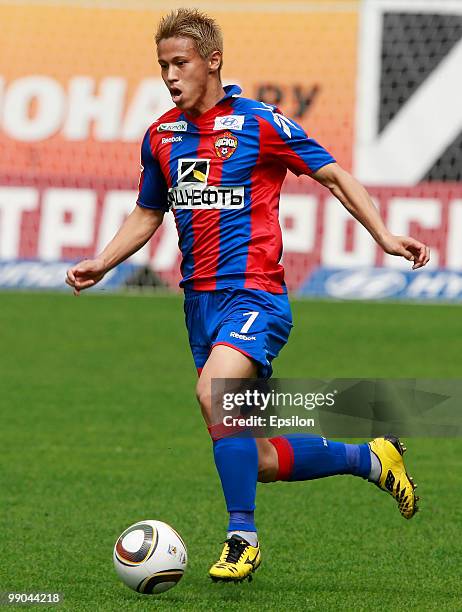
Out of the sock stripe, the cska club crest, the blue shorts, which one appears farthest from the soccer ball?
the cska club crest

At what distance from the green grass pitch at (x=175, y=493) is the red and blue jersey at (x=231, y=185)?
3.83ft

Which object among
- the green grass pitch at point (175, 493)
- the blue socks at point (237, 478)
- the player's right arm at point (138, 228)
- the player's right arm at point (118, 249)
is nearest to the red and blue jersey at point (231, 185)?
the player's right arm at point (138, 228)

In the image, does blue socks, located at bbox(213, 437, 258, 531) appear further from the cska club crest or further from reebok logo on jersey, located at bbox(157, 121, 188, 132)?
reebok logo on jersey, located at bbox(157, 121, 188, 132)

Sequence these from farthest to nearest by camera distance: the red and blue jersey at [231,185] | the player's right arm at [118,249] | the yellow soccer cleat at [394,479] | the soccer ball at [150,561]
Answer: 1. the yellow soccer cleat at [394,479]
2. the player's right arm at [118,249]
3. the red and blue jersey at [231,185]
4. the soccer ball at [150,561]

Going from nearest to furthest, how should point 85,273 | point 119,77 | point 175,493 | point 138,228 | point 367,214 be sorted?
point 367,214, point 85,273, point 138,228, point 175,493, point 119,77

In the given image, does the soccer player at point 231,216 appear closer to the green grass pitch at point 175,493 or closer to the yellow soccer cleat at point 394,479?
the yellow soccer cleat at point 394,479

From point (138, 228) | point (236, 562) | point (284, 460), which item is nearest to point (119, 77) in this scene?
point (138, 228)

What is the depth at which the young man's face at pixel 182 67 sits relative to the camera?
5.19 m

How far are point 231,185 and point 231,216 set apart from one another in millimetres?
118

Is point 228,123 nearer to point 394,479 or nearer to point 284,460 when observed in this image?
point 284,460

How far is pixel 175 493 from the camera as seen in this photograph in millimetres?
7156

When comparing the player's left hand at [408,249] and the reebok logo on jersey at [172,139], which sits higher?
the reebok logo on jersey at [172,139]

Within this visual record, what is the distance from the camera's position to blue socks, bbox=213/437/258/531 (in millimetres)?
5094

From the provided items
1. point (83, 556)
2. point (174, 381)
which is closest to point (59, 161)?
point (174, 381)
